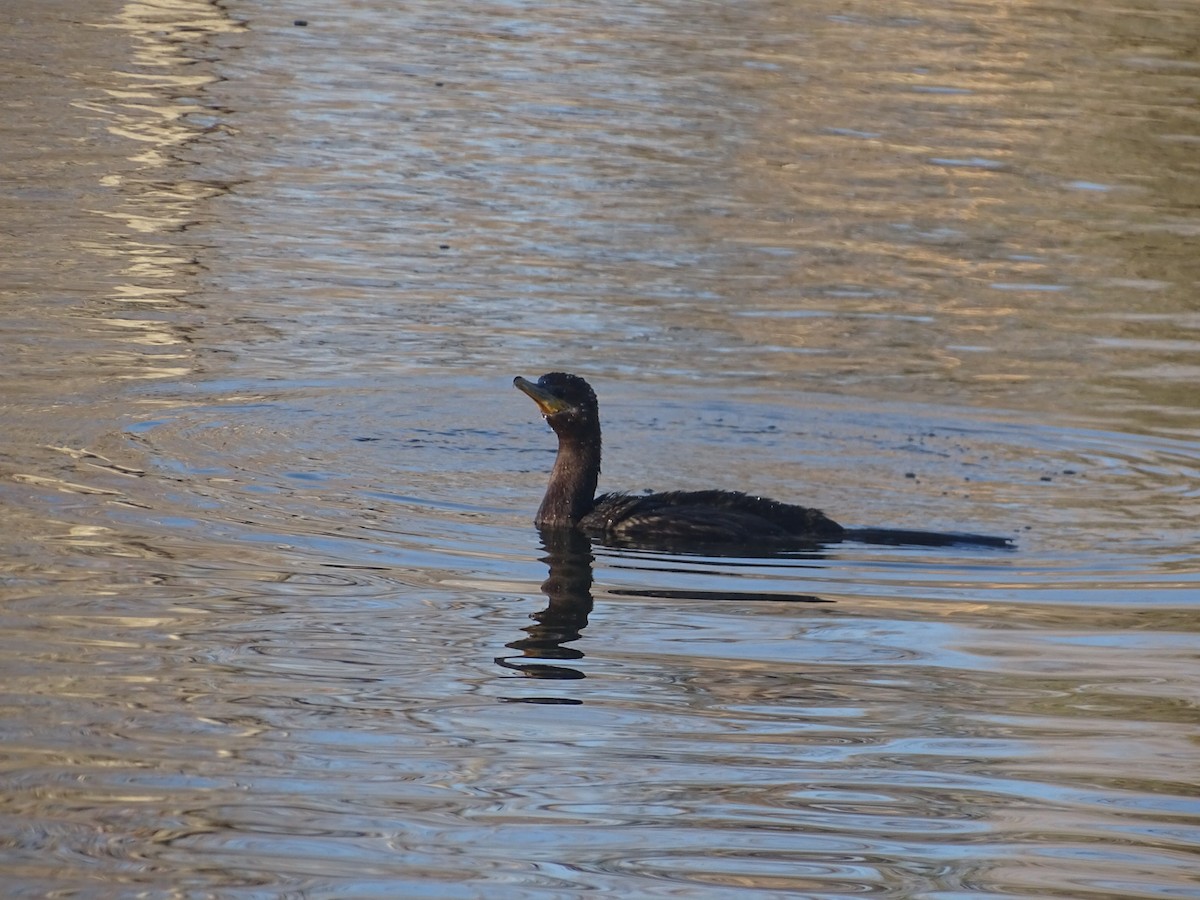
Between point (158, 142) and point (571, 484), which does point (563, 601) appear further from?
point (158, 142)

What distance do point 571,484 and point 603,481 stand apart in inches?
46.6

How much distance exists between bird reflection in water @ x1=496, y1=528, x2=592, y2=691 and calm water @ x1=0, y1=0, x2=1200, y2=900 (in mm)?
29

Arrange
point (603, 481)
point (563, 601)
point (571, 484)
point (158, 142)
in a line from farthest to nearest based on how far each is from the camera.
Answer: point (158, 142) < point (603, 481) < point (571, 484) < point (563, 601)

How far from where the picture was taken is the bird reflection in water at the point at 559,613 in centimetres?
816

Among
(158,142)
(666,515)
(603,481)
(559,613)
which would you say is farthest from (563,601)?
(158,142)

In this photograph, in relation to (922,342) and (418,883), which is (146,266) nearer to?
(922,342)

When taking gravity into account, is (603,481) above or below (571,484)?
below

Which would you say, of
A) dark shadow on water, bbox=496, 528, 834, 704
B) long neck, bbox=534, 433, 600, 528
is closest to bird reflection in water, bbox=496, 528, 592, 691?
dark shadow on water, bbox=496, 528, 834, 704

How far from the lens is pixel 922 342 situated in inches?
587

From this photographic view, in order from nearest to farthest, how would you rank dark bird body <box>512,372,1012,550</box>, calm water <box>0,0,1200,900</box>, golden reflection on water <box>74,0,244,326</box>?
1. calm water <box>0,0,1200,900</box>
2. dark bird body <box>512,372,1012,550</box>
3. golden reflection on water <box>74,0,244,326</box>

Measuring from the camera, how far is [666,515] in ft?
34.2

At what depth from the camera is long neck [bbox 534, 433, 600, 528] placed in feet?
35.3

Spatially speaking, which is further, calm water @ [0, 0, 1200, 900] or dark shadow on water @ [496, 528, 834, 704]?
A: dark shadow on water @ [496, 528, 834, 704]

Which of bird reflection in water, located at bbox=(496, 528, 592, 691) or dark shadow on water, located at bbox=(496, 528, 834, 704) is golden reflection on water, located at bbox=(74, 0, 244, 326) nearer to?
bird reflection in water, located at bbox=(496, 528, 592, 691)
